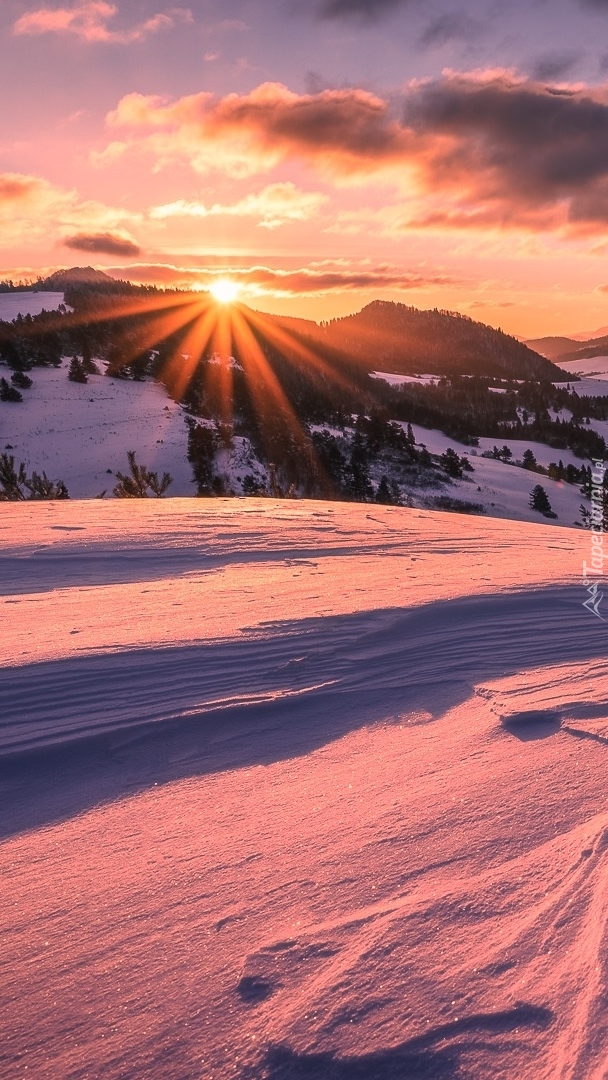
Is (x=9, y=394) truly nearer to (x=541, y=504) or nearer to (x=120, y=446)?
(x=120, y=446)

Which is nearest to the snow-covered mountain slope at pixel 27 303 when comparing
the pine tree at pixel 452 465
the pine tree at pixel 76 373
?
the pine tree at pixel 76 373

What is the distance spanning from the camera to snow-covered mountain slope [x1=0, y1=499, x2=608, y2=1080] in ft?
2.92

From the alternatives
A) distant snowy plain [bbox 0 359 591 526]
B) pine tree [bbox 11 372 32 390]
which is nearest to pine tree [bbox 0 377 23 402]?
distant snowy plain [bbox 0 359 591 526]

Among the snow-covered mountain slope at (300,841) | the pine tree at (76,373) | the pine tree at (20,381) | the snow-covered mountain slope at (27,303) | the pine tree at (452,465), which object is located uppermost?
the snow-covered mountain slope at (27,303)

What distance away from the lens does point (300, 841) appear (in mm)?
1269

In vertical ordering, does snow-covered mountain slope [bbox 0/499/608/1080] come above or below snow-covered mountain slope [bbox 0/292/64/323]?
below

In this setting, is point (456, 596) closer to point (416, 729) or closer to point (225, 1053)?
point (416, 729)

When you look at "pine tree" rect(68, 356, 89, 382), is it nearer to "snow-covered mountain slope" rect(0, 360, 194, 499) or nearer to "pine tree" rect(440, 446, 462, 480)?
"snow-covered mountain slope" rect(0, 360, 194, 499)

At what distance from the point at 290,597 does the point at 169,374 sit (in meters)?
46.2

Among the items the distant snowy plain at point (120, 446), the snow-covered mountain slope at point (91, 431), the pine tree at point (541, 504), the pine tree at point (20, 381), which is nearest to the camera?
the snow-covered mountain slope at point (91, 431)

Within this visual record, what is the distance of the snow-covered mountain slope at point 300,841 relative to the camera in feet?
2.92

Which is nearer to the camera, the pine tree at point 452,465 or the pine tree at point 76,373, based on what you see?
the pine tree at point 452,465

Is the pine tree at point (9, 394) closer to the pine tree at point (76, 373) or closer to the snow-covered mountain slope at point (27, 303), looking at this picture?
the pine tree at point (76, 373)

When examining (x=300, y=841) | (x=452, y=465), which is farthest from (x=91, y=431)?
(x=300, y=841)
